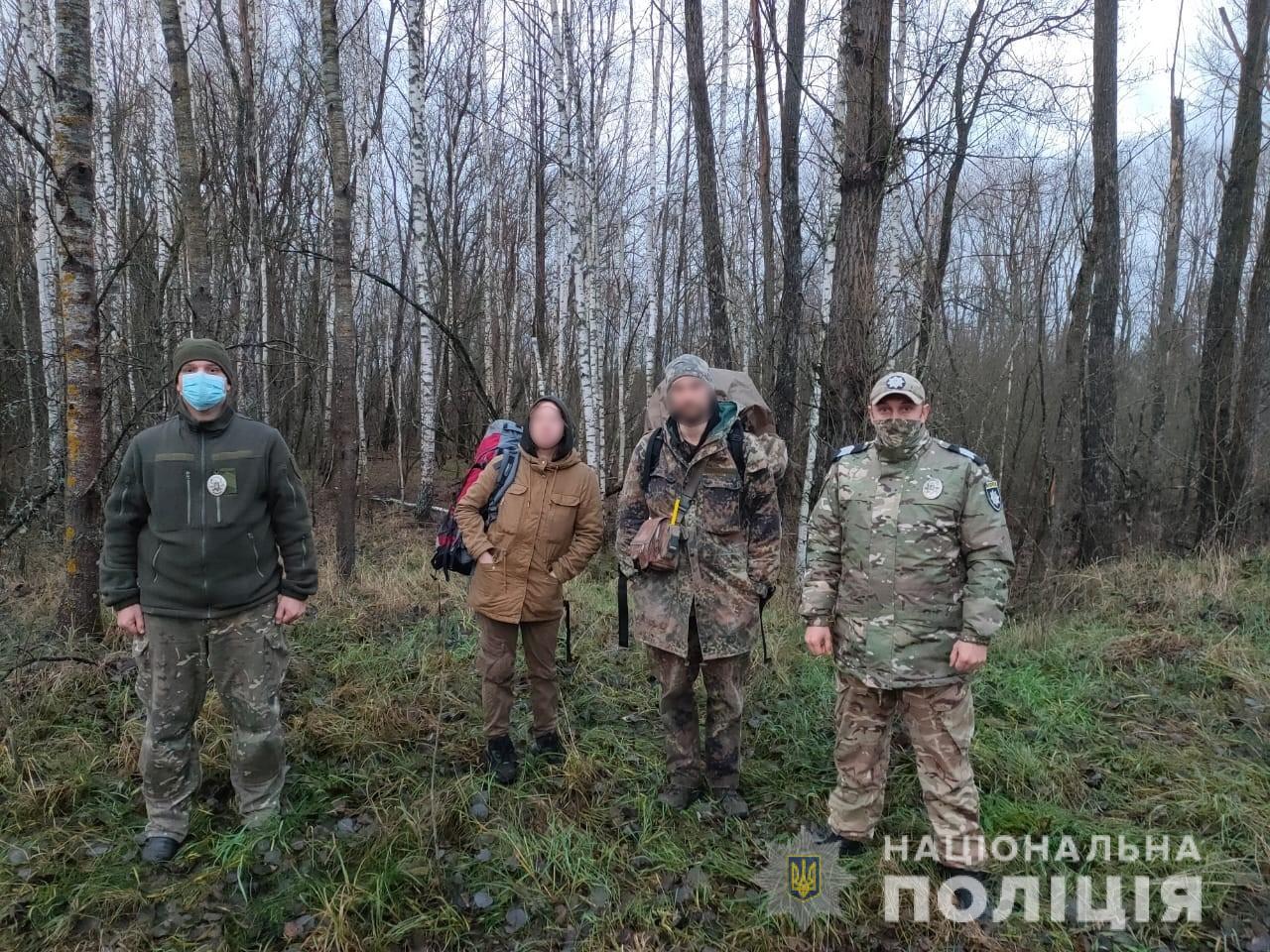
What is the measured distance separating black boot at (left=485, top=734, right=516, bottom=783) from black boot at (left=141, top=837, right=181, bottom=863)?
1371 mm

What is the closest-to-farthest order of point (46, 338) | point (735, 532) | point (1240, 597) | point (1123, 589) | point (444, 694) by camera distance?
point (735, 532) < point (444, 694) < point (1240, 597) < point (1123, 589) < point (46, 338)

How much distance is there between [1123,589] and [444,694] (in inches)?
263

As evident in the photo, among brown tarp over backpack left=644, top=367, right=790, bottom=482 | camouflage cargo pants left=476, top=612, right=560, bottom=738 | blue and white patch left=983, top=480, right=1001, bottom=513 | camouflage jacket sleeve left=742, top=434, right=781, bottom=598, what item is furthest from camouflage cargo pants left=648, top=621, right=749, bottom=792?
blue and white patch left=983, top=480, right=1001, bottom=513

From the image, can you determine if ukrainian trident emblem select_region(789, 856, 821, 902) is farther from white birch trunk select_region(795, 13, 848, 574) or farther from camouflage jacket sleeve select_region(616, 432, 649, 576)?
white birch trunk select_region(795, 13, 848, 574)

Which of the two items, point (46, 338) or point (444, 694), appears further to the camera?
point (46, 338)

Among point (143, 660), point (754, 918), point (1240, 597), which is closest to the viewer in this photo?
point (754, 918)

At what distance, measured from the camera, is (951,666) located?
2.65 meters

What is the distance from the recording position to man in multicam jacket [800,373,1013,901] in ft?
8.65

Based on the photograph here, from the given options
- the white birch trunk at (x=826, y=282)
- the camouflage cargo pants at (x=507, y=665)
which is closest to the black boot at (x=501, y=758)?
the camouflage cargo pants at (x=507, y=665)

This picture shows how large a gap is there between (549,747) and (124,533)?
7.45 feet

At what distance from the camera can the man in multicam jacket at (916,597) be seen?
264cm

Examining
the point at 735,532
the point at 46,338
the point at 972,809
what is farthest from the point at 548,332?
the point at 972,809

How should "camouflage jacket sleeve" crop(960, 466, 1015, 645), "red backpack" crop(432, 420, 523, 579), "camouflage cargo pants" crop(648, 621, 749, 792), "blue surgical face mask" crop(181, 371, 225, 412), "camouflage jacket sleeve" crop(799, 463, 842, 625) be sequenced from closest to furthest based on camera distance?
"camouflage jacket sleeve" crop(960, 466, 1015, 645) < "blue surgical face mask" crop(181, 371, 225, 412) < "camouflage jacket sleeve" crop(799, 463, 842, 625) < "camouflage cargo pants" crop(648, 621, 749, 792) < "red backpack" crop(432, 420, 523, 579)

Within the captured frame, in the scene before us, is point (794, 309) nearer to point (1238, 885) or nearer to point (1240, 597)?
point (1240, 597)
